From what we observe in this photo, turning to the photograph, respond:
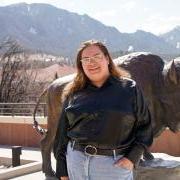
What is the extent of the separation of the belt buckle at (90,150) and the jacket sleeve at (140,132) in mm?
233

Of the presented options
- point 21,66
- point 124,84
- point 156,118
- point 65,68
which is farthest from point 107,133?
point 65,68

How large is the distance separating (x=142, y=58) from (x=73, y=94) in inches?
134

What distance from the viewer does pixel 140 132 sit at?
352 cm

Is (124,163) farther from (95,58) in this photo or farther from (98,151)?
(95,58)

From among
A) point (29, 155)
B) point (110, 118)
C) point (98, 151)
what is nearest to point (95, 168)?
point (98, 151)

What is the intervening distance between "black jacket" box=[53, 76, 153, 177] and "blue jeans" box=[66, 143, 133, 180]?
0.09m

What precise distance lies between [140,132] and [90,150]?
39cm

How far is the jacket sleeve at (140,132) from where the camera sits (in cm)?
347

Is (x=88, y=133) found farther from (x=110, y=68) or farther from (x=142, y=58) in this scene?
(x=142, y=58)

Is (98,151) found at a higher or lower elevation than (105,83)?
lower

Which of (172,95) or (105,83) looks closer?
(105,83)

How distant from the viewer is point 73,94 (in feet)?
12.0

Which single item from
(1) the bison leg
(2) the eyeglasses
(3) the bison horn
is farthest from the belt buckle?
(1) the bison leg

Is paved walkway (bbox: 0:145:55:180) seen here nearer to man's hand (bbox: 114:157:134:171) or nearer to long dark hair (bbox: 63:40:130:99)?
long dark hair (bbox: 63:40:130:99)
